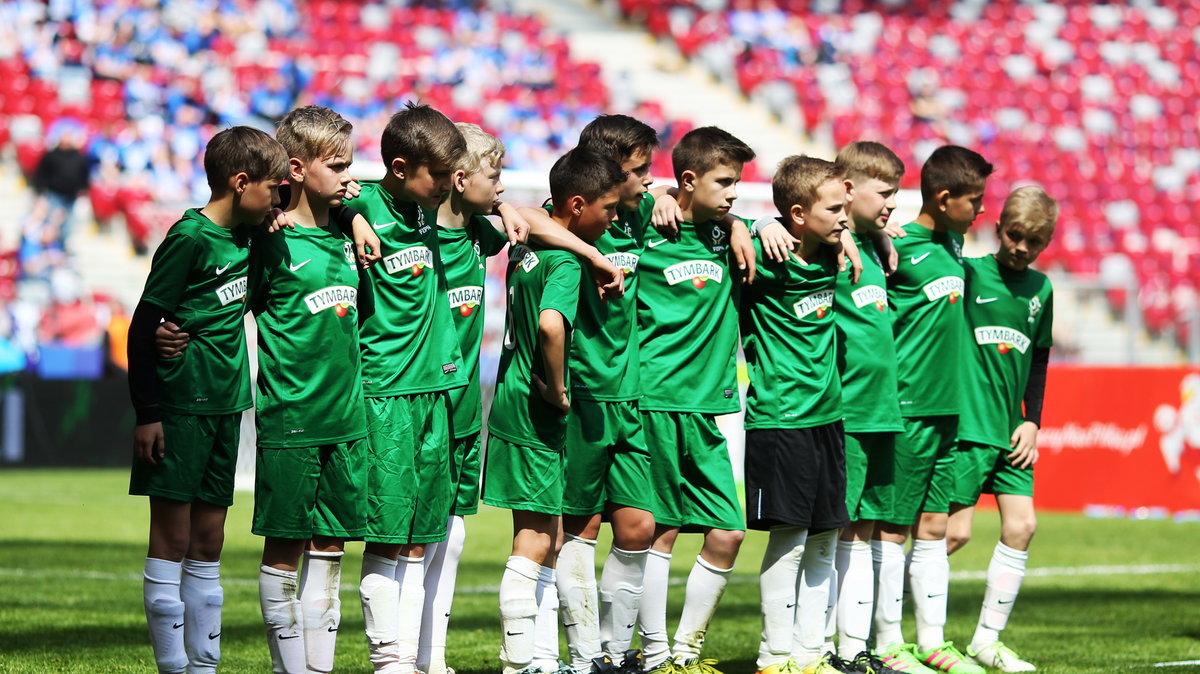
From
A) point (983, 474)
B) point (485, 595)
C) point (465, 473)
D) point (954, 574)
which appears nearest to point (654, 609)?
point (465, 473)

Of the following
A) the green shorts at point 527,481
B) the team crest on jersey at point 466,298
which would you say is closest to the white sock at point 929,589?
Result: the green shorts at point 527,481

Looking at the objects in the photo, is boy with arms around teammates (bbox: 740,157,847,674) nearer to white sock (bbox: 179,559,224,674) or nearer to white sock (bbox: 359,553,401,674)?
white sock (bbox: 359,553,401,674)

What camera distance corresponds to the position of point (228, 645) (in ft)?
22.5

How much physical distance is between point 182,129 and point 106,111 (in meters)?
1.08

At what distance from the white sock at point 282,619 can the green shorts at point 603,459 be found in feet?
3.80

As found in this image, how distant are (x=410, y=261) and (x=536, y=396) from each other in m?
0.68

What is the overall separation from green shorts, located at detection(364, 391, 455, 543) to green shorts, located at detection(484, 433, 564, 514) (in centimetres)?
24

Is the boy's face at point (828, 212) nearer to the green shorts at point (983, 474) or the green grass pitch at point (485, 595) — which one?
the green shorts at point (983, 474)

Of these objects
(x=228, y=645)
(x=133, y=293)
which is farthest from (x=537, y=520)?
(x=133, y=293)

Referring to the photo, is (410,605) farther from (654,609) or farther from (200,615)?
(654,609)

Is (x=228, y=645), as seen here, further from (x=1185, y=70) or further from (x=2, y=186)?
(x=1185, y=70)

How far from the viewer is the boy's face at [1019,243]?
6.93 m

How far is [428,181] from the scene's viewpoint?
17.2 feet

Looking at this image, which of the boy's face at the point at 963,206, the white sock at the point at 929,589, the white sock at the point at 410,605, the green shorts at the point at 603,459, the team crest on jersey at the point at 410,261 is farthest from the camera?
the boy's face at the point at 963,206
